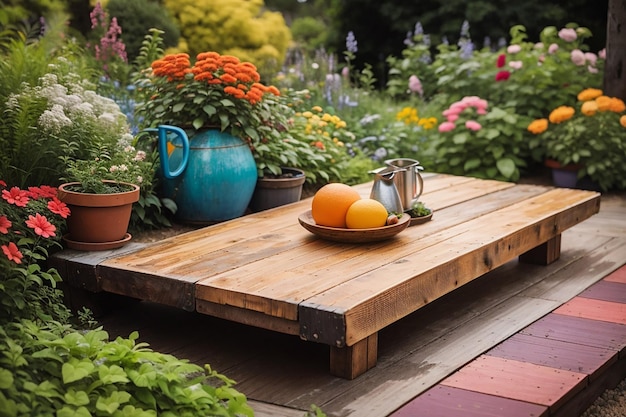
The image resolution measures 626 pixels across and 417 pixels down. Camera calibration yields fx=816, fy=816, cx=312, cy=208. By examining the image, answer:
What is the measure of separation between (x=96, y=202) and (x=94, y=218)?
0.07 metres

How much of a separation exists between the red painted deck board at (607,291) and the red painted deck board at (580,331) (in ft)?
1.17

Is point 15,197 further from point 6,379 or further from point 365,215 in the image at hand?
point 365,215

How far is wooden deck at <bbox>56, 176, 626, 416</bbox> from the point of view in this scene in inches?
105

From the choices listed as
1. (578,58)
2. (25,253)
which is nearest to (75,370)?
→ (25,253)

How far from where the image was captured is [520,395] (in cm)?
261

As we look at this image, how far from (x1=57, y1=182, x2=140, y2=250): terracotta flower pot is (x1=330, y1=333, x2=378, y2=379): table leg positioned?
1.17 meters

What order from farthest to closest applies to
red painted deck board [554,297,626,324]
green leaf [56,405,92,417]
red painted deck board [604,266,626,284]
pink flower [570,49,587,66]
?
1. pink flower [570,49,587,66]
2. red painted deck board [604,266,626,284]
3. red painted deck board [554,297,626,324]
4. green leaf [56,405,92,417]

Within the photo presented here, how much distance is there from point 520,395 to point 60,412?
4.66ft

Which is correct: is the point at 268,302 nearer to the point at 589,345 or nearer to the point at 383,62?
the point at 589,345

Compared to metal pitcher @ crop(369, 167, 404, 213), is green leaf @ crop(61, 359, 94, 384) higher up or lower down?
lower down

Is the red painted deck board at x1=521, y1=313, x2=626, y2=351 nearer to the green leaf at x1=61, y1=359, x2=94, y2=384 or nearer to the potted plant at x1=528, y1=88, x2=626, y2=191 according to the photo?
the green leaf at x1=61, y1=359, x2=94, y2=384

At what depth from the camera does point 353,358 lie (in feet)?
9.04

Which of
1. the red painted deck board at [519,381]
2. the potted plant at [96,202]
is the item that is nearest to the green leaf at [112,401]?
the red painted deck board at [519,381]

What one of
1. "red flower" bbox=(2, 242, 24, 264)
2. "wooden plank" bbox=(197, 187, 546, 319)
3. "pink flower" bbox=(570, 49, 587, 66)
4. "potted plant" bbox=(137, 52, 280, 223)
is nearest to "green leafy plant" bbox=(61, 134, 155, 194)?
"potted plant" bbox=(137, 52, 280, 223)
